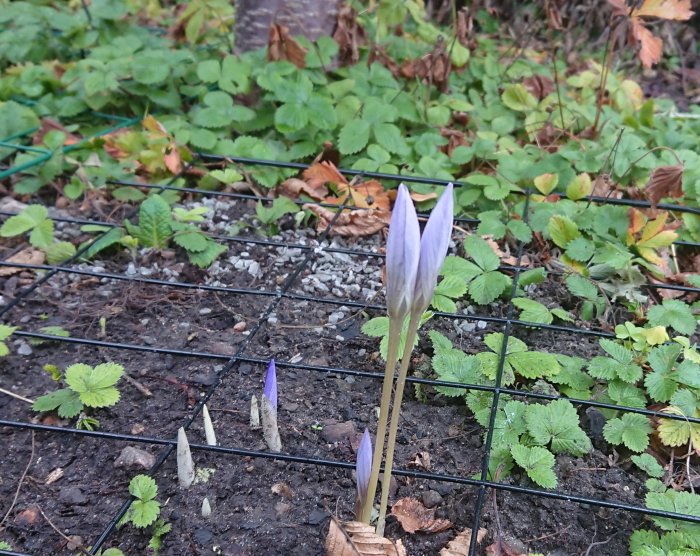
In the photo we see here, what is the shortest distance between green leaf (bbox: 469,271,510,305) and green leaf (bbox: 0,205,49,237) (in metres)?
1.36

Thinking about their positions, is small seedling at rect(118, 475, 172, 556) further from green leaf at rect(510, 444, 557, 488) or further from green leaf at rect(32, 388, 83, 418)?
green leaf at rect(510, 444, 557, 488)

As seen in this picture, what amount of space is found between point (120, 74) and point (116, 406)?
1.85 metres

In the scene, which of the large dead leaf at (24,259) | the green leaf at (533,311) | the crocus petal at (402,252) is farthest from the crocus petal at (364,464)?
the large dead leaf at (24,259)

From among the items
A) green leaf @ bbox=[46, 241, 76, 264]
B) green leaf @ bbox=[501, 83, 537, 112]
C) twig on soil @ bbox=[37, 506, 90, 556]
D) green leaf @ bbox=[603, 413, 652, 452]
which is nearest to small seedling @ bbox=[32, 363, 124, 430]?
twig on soil @ bbox=[37, 506, 90, 556]

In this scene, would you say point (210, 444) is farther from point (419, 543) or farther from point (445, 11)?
point (445, 11)

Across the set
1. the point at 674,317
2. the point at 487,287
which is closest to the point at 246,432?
the point at 487,287

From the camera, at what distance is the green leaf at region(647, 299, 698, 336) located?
178 centimetres

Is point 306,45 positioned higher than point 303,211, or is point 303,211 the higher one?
point 306,45

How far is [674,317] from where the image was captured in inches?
70.9

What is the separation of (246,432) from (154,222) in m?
0.90

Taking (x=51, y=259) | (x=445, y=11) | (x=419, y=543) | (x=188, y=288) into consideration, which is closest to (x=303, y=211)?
(x=188, y=288)

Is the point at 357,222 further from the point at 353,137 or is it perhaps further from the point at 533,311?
the point at 533,311

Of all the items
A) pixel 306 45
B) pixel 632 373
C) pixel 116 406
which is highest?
pixel 306 45

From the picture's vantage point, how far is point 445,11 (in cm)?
455
